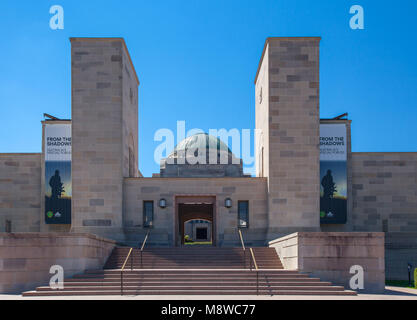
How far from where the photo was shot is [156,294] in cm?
1468

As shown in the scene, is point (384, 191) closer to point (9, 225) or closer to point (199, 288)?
point (199, 288)

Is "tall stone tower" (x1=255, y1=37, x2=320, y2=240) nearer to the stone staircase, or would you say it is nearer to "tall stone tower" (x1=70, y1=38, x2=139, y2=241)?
the stone staircase

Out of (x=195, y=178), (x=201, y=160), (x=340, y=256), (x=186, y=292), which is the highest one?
(x=201, y=160)

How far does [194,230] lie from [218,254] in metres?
42.1

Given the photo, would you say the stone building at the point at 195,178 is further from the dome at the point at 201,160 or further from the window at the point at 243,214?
the dome at the point at 201,160

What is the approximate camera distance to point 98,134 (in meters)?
23.6

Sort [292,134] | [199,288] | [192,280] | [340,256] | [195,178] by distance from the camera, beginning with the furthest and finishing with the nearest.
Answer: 1. [195,178]
2. [292,134]
3. [340,256]
4. [192,280]
5. [199,288]

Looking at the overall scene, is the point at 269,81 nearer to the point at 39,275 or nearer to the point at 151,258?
the point at 151,258

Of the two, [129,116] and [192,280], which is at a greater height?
[129,116]

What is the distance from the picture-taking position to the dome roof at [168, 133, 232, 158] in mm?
36909

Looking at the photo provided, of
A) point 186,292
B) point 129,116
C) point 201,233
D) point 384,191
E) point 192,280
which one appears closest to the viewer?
point 186,292

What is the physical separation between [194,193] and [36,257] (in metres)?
9.34

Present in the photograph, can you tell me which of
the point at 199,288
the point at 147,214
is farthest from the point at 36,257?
the point at 147,214
